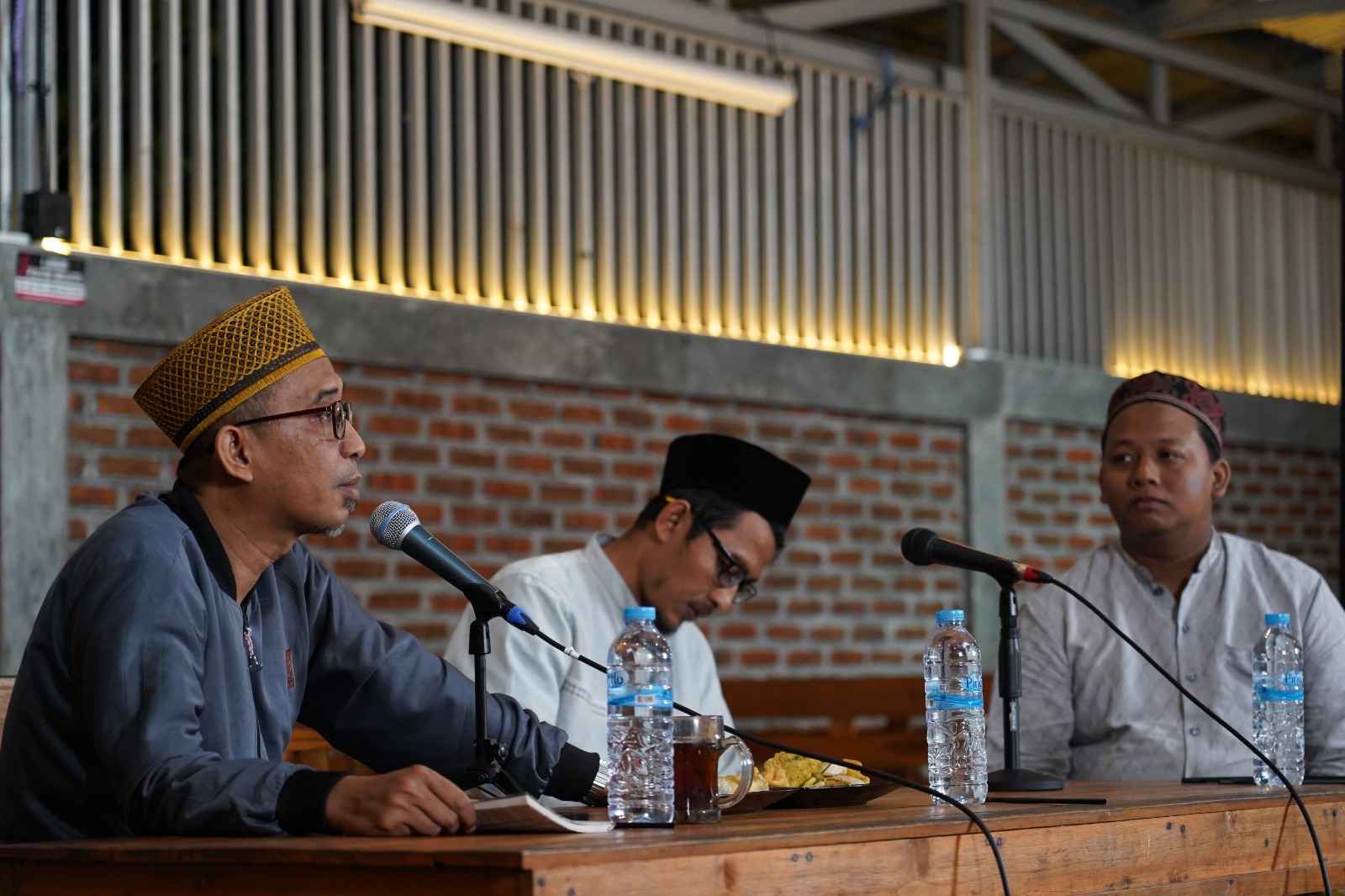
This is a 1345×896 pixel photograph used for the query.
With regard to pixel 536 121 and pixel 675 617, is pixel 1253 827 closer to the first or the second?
pixel 675 617

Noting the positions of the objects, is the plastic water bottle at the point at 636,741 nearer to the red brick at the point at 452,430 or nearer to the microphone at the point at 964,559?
the microphone at the point at 964,559

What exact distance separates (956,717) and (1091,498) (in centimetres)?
443

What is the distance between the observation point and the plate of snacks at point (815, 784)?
2.39m

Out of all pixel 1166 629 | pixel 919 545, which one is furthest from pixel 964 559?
pixel 1166 629

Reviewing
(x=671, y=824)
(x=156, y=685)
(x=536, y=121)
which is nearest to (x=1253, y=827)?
(x=671, y=824)

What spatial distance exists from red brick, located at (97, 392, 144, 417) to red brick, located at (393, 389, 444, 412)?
740 mm

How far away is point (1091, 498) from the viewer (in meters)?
6.95

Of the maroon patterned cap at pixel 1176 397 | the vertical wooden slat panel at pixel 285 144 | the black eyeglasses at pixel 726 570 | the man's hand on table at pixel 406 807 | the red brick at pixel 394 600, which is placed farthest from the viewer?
the red brick at pixel 394 600

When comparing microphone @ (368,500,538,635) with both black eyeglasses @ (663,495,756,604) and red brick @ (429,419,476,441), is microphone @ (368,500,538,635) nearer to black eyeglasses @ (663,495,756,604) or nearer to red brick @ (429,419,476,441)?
black eyeglasses @ (663,495,756,604)

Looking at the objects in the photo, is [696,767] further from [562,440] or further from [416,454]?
[562,440]

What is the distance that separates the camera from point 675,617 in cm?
342

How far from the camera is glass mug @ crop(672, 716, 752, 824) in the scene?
2.22m

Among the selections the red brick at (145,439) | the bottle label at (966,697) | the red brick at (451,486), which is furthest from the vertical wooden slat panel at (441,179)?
the bottle label at (966,697)

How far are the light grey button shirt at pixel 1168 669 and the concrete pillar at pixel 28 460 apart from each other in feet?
7.60
